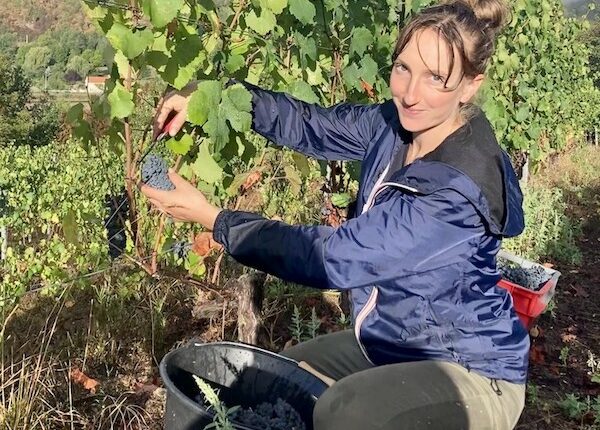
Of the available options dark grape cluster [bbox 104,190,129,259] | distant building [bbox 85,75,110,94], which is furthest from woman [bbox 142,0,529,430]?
dark grape cluster [bbox 104,190,129,259]

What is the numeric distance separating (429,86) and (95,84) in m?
1.46

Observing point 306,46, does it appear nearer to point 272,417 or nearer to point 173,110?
point 173,110

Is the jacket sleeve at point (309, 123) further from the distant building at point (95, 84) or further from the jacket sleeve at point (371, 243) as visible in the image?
the jacket sleeve at point (371, 243)

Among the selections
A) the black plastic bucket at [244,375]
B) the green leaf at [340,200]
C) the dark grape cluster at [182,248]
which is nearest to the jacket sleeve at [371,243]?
the black plastic bucket at [244,375]

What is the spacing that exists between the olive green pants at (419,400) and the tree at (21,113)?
28.8 meters

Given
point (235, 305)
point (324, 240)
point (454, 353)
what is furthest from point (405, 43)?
point (235, 305)

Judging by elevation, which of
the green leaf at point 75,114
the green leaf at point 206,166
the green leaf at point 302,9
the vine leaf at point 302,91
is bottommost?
the green leaf at point 206,166

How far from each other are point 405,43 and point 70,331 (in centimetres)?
209

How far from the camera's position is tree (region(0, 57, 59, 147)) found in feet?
101

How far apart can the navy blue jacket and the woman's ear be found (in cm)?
6

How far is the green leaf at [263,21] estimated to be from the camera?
2.31 meters

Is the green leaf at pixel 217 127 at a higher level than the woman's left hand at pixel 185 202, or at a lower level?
higher

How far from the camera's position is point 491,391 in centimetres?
166

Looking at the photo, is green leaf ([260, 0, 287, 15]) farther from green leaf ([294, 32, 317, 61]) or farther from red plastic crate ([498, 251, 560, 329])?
red plastic crate ([498, 251, 560, 329])
